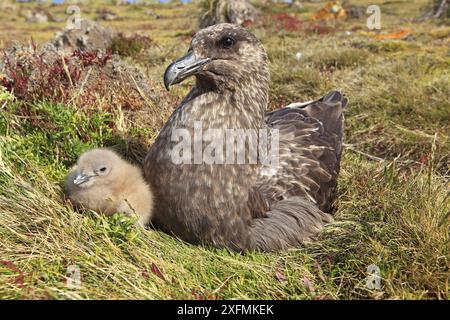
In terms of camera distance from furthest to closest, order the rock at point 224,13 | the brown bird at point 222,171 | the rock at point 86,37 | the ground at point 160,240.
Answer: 1. the rock at point 224,13
2. the rock at point 86,37
3. the brown bird at point 222,171
4. the ground at point 160,240

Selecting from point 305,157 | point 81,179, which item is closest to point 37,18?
point 305,157

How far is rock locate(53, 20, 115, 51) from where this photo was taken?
8414 mm

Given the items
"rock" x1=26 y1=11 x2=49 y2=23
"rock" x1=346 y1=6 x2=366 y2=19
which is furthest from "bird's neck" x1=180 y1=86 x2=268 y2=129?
"rock" x1=26 y1=11 x2=49 y2=23

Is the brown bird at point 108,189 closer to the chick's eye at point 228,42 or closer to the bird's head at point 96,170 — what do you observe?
the bird's head at point 96,170

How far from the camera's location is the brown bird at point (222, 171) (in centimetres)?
297

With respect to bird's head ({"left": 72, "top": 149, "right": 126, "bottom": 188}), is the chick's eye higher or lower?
higher

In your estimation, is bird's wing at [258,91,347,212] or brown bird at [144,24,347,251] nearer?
brown bird at [144,24,347,251]

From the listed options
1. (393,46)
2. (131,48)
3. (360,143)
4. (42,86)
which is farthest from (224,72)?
(393,46)

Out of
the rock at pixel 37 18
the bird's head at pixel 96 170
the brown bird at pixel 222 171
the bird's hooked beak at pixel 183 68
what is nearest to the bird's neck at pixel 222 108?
the brown bird at pixel 222 171

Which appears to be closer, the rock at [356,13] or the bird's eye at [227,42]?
the bird's eye at [227,42]

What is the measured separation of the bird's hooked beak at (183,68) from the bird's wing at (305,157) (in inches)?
33.7

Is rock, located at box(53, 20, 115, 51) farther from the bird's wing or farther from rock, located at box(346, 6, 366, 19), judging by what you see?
rock, located at box(346, 6, 366, 19)

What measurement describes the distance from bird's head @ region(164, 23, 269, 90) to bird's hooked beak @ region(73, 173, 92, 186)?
76 cm

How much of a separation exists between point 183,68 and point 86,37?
22.1 feet
